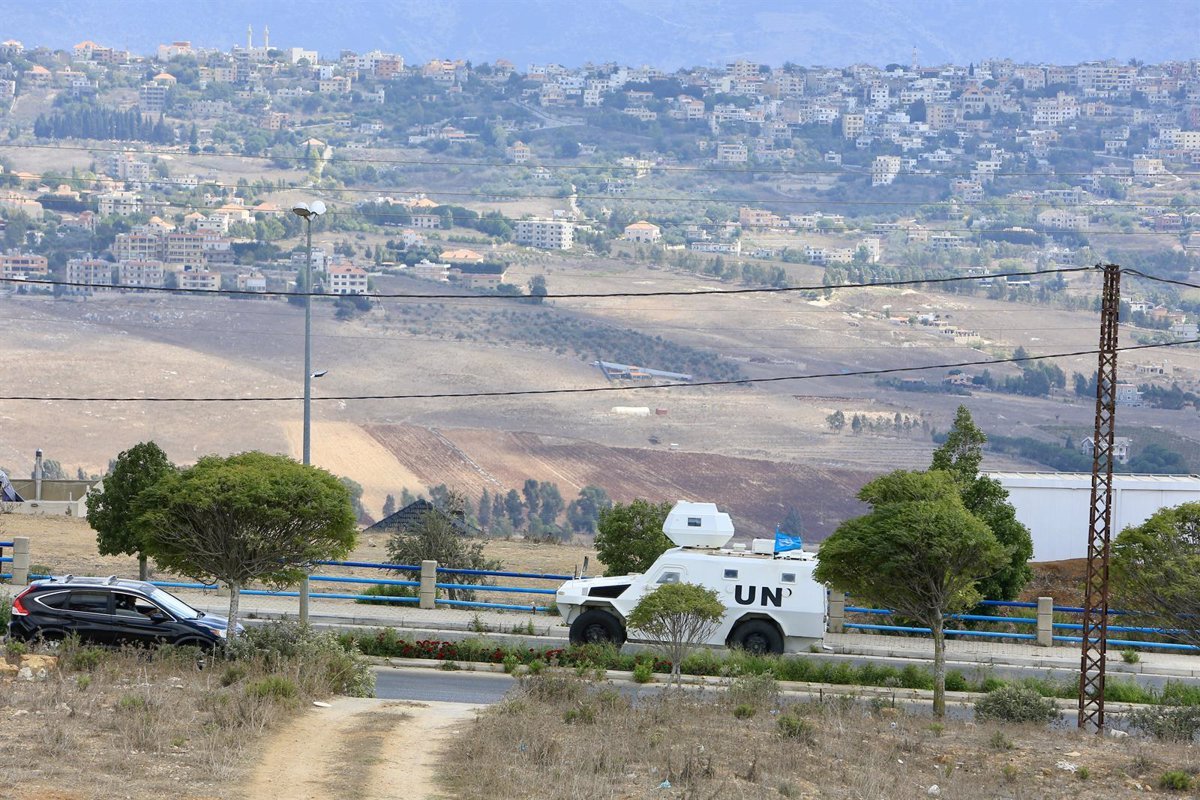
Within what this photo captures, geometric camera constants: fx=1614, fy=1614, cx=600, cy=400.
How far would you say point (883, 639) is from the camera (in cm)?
3036

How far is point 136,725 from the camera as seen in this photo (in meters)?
16.5

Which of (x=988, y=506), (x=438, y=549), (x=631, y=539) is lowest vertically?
(x=438, y=549)

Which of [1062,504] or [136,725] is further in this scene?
[1062,504]

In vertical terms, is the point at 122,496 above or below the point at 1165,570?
above

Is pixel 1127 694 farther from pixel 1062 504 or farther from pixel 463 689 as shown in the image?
pixel 1062 504

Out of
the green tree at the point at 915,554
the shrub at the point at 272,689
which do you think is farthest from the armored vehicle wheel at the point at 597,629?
the shrub at the point at 272,689

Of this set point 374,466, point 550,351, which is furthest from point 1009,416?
point 374,466

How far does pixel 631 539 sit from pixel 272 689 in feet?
51.7

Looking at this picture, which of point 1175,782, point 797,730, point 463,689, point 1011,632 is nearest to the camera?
point 1175,782

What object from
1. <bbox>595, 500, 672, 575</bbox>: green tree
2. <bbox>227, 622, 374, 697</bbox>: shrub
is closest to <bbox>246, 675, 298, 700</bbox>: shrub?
<bbox>227, 622, 374, 697</bbox>: shrub

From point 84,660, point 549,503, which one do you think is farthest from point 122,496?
point 549,503

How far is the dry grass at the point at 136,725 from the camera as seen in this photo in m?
14.4

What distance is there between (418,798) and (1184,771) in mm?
8847

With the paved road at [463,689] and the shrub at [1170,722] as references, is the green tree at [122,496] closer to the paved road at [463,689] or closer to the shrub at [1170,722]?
the paved road at [463,689]
